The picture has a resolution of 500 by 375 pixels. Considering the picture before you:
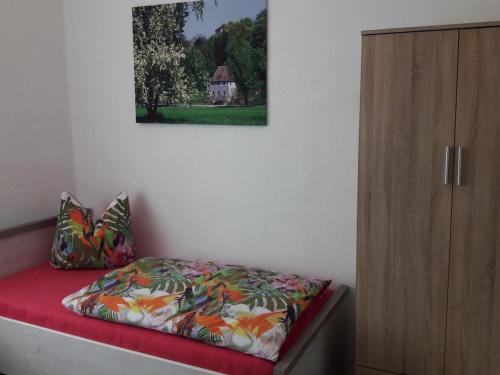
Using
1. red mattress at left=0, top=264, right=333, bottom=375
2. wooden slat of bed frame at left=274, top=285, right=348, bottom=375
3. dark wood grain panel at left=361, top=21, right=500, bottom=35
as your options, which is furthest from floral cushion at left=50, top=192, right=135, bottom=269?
dark wood grain panel at left=361, top=21, right=500, bottom=35

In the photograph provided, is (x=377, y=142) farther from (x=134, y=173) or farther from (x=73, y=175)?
(x=73, y=175)

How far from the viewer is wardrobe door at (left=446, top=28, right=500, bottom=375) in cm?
194

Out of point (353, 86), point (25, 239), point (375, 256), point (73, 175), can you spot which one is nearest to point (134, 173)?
point (73, 175)

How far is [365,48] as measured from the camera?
82.3 inches

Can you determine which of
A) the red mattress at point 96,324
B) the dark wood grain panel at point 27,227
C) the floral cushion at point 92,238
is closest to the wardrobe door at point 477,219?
the red mattress at point 96,324

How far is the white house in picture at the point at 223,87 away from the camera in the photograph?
2.86 metres

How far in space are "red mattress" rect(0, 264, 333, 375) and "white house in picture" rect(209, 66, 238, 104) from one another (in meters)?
1.15

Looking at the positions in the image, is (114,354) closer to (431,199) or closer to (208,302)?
(208,302)

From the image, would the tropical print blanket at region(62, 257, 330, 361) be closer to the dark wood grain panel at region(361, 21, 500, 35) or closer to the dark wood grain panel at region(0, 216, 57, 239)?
the dark wood grain panel at region(0, 216, 57, 239)

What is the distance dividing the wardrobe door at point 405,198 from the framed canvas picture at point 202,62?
0.82 meters

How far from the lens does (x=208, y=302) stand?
230cm

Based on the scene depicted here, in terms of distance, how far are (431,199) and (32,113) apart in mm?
2329

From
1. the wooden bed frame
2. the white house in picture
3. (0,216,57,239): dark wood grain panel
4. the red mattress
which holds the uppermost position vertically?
the white house in picture

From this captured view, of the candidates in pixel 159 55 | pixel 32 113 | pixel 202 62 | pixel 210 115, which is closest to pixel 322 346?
pixel 210 115
